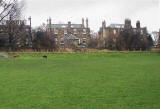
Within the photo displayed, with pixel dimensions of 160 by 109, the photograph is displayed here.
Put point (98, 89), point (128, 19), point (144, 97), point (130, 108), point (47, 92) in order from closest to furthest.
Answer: point (130, 108) → point (144, 97) → point (47, 92) → point (98, 89) → point (128, 19)

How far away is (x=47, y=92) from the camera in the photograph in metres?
9.73

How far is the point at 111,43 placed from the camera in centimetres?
6084

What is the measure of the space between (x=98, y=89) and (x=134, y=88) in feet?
5.28

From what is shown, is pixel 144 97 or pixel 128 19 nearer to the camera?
pixel 144 97

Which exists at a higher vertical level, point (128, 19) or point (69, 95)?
point (128, 19)

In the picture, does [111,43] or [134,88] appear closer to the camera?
[134,88]

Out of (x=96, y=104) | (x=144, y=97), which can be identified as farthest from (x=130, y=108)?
(x=144, y=97)

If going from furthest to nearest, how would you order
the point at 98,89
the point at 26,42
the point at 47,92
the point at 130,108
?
the point at 26,42, the point at 98,89, the point at 47,92, the point at 130,108

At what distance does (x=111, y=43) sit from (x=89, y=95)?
172 feet

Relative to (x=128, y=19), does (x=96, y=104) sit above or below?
below

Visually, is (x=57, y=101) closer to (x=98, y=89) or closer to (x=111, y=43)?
(x=98, y=89)

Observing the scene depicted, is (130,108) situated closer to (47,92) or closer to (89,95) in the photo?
(89,95)

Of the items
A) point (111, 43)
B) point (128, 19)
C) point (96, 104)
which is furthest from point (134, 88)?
point (128, 19)

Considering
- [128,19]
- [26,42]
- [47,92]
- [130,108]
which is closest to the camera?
[130,108]
